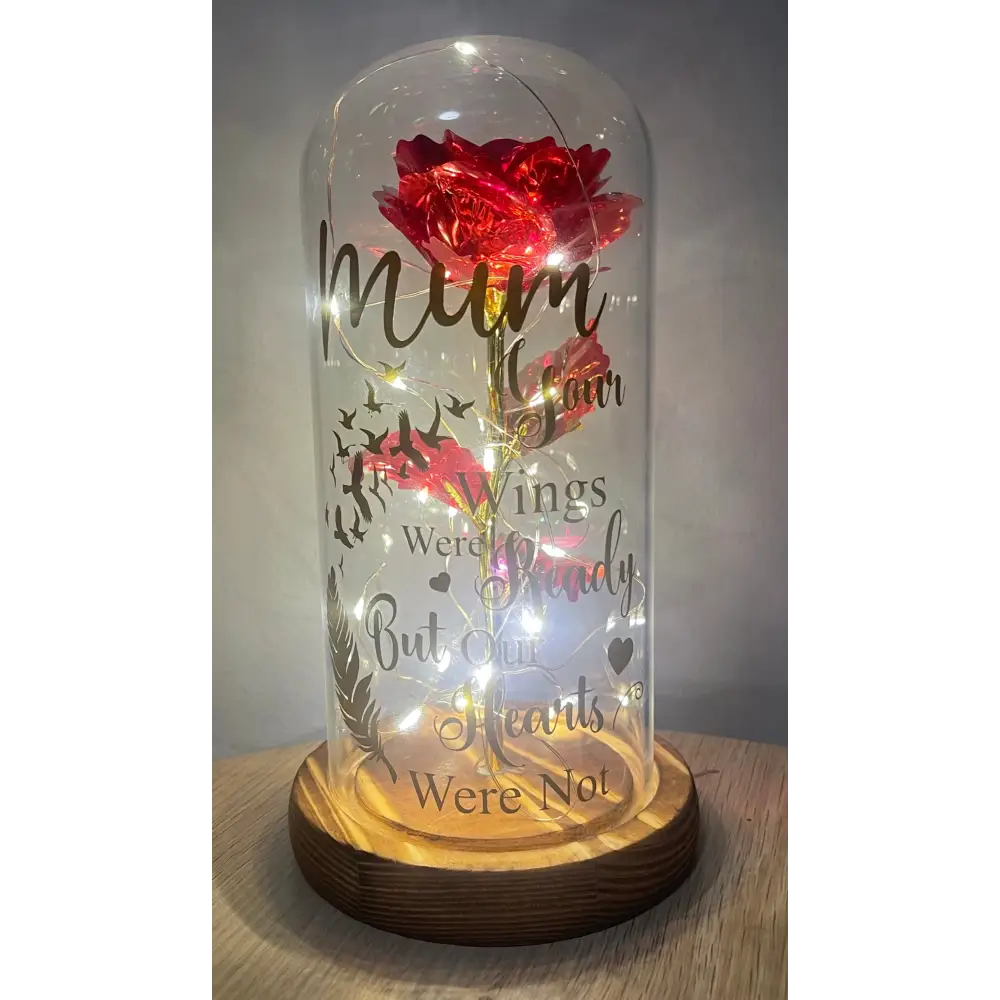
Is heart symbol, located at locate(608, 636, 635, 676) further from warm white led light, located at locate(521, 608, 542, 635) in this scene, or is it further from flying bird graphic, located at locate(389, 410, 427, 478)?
flying bird graphic, located at locate(389, 410, 427, 478)

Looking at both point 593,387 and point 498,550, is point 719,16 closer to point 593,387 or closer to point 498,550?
point 593,387

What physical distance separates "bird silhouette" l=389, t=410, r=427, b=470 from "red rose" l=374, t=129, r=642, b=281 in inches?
3.9

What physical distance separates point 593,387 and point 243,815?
42 cm

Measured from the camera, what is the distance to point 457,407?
58 cm

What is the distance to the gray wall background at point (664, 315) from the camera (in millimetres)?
806

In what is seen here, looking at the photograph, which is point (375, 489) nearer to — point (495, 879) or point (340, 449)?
point (340, 449)

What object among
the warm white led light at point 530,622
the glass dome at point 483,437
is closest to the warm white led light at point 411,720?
the glass dome at point 483,437

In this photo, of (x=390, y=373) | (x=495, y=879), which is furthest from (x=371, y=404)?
(x=495, y=879)

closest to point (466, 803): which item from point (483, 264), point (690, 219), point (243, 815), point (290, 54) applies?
point (243, 815)

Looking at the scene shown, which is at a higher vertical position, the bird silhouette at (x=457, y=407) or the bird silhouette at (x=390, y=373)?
the bird silhouette at (x=390, y=373)

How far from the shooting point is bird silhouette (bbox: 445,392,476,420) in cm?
58

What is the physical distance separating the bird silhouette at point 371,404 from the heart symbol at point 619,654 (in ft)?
0.76

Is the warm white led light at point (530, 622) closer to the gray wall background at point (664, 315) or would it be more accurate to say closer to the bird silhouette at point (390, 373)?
the bird silhouette at point (390, 373)

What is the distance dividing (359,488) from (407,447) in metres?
0.05
